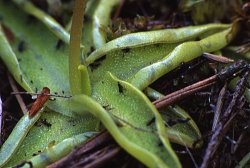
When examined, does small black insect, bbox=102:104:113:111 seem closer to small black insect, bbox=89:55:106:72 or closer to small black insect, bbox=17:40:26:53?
small black insect, bbox=89:55:106:72

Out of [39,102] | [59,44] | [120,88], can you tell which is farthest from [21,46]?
[120,88]

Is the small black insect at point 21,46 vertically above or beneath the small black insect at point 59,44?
above

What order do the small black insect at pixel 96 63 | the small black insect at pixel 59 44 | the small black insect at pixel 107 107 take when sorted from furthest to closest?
the small black insect at pixel 59 44 < the small black insect at pixel 96 63 < the small black insect at pixel 107 107

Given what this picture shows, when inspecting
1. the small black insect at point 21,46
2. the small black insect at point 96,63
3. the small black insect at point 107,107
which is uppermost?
the small black insect at point 21,46

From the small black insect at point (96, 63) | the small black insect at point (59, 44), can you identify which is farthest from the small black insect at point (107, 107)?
the small black insect at point (59, 44)

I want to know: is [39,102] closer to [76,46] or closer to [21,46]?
[76,46]

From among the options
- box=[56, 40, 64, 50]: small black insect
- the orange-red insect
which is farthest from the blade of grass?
box=[56, 40, 64, 50]: small black insect

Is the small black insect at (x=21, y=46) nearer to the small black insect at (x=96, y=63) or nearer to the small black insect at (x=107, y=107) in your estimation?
the small black insect at (x=96, y=63)

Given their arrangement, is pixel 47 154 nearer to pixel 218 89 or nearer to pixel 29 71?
pixel 29 71

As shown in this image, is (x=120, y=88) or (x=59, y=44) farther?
(x=59, y=44)
